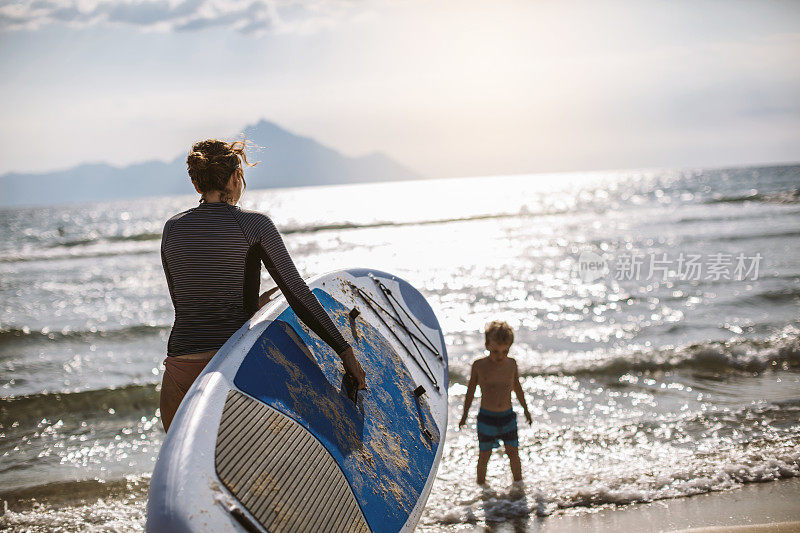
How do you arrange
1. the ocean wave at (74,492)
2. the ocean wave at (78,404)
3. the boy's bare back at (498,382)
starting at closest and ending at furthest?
1. the boy's bare back at (498,382)
2. the ocean wave at (74,492)
3. the ocean wave at (78,404)

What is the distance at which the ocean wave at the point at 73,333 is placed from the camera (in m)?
10.0

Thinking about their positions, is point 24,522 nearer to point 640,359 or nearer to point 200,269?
point 200,269

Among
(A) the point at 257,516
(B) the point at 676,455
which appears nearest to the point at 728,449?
(B) the point at 676,455

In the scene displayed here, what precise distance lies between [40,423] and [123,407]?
788 millimetres

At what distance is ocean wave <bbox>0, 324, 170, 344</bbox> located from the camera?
10.0 metres

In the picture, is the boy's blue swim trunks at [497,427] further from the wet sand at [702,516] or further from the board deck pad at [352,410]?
the board deck pad at [352,410]

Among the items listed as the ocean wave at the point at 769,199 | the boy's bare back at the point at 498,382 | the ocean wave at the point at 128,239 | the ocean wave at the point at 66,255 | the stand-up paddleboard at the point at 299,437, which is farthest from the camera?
the ocean wave at the point at 769,199

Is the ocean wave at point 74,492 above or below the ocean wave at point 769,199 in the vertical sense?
below

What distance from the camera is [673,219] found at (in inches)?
1052

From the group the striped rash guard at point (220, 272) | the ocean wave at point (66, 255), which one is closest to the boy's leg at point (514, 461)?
the striped rash guard at point (220, 272)

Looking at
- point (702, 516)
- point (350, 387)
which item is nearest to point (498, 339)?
point (350, 387)

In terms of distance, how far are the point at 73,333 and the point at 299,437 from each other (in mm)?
9527

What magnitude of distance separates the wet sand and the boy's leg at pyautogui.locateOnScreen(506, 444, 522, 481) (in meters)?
0.46

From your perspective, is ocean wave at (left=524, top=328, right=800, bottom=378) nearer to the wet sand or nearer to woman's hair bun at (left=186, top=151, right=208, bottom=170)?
the wet sand
